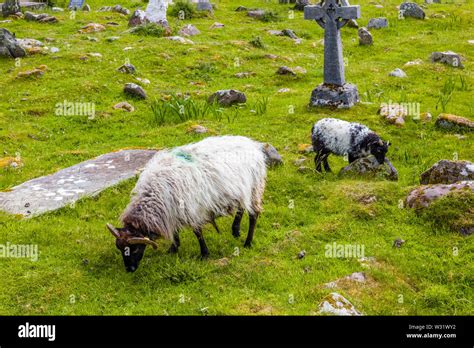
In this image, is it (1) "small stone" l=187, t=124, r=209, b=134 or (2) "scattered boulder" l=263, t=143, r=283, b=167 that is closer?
(2) "scattered boulder" l=263, t=143, r=283, b=167

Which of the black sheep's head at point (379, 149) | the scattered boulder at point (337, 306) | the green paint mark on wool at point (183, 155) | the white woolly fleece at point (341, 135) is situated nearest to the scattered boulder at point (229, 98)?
Answer: the white woolly fleece at point (341, 135)

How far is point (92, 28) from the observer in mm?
30344

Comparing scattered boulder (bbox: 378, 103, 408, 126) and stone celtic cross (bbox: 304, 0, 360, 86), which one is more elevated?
stone celtic cross (bbox: 304, 0, 360, 86)

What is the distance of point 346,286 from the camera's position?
29.8 ft

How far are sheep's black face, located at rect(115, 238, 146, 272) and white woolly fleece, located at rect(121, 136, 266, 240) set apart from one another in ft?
1.20

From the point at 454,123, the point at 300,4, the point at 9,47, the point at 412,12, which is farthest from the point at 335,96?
the point at 300,4

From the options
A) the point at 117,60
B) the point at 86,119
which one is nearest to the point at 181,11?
the point at 117,60

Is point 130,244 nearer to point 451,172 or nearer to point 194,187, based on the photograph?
point 194,187

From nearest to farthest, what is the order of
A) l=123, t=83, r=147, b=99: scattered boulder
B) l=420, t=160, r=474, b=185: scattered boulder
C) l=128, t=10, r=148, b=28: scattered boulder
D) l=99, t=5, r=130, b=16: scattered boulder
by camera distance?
1. l=420, t=160, r=474, b=185: scattered boulder
2. l=123, t=83, r=147, b=99: scattered boulder
3. l=128, t=10, r=148, b=28: scattered boulder
4. l=99, t=5, r=130, b=16: scattered boulder

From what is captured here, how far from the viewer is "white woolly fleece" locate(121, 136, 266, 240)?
973cm

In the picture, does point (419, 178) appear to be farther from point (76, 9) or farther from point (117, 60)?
point (76, 9)

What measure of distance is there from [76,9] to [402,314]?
33.6 meters

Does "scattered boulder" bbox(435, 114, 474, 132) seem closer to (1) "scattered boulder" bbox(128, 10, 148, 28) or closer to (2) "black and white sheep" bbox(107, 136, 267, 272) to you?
(2) "black and white sheep" bbox(107, 136, 267, 272)

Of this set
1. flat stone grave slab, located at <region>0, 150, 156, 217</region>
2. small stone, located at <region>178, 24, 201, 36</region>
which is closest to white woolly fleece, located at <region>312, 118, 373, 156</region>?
flat stone grave slab, located at <region>0, 150, 156, 217</region>
